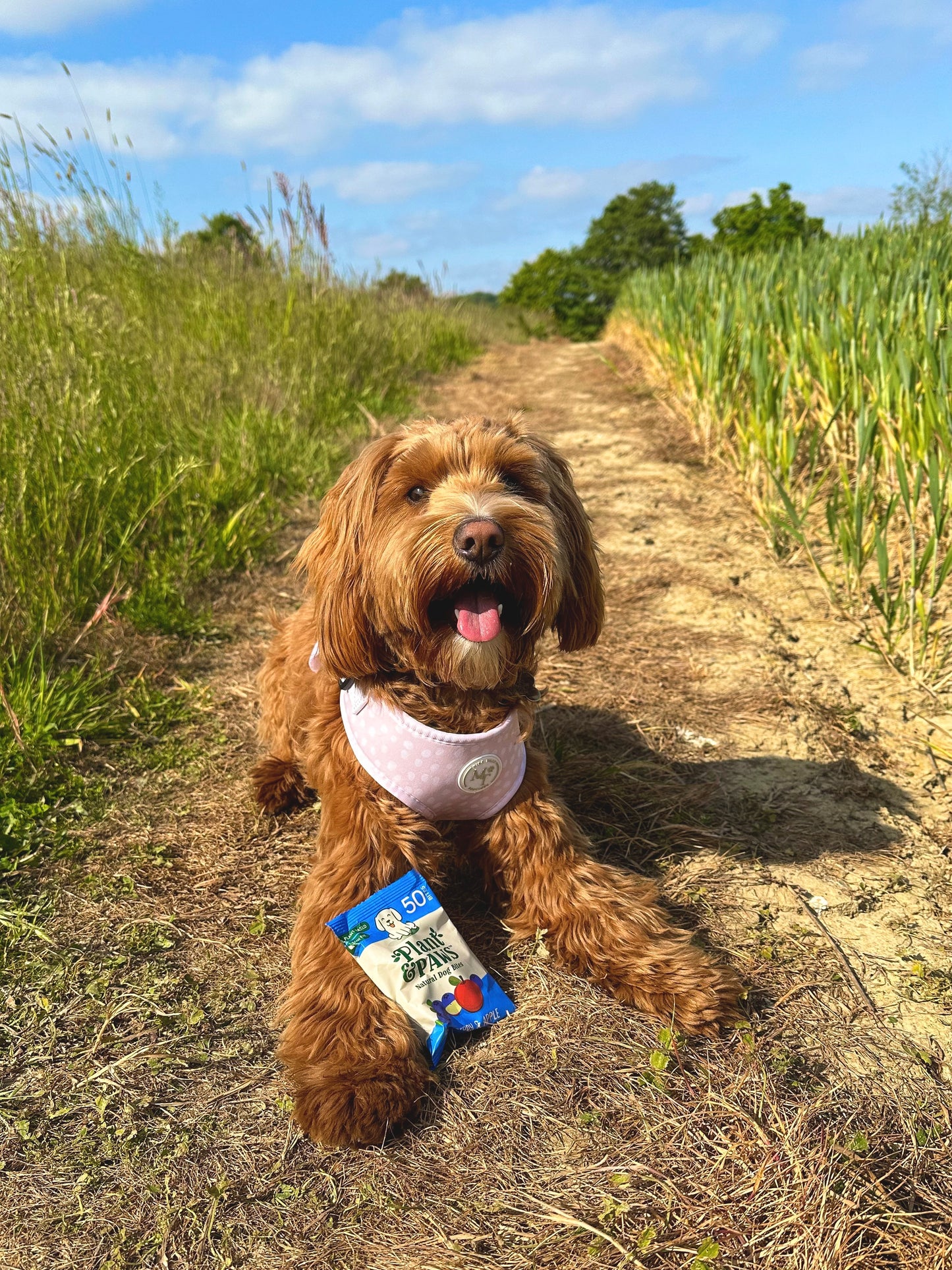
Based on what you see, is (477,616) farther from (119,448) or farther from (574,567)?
(119,448)

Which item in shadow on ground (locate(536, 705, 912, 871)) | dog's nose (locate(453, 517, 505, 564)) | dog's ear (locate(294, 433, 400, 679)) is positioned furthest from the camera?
shadow on ground (locate(536, 705, 912, 871))

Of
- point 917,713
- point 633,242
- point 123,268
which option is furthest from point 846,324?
point 633,242

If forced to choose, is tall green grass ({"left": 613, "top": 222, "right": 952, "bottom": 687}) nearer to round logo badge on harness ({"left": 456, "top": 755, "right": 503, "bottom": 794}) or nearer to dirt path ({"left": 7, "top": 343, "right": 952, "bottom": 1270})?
dirt path ({"left": 7, "top": 343, "right": 952, "bottom": 1270})

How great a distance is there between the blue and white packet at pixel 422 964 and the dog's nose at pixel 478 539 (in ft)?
3.12

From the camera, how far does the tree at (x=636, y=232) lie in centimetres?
2728

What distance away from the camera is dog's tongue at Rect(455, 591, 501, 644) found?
2.21m

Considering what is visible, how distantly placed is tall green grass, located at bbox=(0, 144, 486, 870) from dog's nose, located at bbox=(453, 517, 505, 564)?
70.7 inches

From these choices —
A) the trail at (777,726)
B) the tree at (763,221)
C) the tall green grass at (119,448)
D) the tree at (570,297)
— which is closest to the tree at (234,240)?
the tall green grass at (119,448)

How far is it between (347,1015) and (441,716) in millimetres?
826

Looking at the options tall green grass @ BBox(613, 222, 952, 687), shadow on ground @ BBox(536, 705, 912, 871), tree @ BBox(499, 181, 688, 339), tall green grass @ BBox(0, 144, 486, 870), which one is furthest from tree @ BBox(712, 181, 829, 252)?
shadow on ground @ BBox(536, 705, 912, 871)

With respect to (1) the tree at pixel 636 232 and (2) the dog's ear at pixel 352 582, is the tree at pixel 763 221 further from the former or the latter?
(2) the dog's ear at pixel 352 582

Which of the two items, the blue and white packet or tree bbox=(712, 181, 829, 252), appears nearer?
the blue and white packet

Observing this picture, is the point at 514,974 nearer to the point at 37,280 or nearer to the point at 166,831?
the point at 166,831

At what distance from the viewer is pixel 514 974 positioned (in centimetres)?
249
